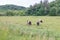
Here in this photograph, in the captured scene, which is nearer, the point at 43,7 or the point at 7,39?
the point at 7,39

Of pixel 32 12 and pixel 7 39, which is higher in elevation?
pixel 7 39

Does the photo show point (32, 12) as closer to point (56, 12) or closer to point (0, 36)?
point (56, 12)

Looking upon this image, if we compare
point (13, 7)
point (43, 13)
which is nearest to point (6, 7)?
point (13, 7)

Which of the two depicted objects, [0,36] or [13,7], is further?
[13,7]

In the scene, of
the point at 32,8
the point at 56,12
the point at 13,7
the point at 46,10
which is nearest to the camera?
the point at 56,12

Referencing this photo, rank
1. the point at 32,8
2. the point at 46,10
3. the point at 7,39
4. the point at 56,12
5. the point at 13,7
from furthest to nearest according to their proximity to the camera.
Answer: the point at 13,7 → the point at 32,8 → the point at 46,10 → the point at 56,12 → the point at 7,39

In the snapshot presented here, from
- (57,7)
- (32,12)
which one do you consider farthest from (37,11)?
(57,7)

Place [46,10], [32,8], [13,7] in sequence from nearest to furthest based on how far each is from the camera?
[46,10] < [32,8] < [13,7]

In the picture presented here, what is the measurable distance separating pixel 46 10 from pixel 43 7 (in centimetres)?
325

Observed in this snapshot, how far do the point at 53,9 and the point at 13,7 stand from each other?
28818 millimetres

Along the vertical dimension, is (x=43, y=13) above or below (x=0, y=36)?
below

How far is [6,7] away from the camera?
90125mm

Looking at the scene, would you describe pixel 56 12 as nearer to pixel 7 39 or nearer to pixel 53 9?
pixel 53 9

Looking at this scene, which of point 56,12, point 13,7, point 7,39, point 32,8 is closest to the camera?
point 7,39
